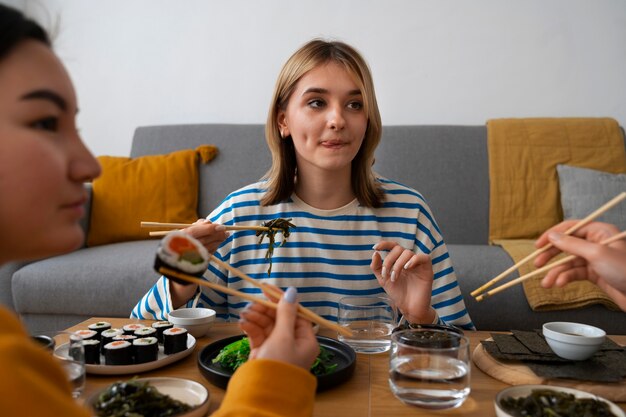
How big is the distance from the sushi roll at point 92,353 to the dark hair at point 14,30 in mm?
630

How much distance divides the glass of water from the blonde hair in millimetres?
914

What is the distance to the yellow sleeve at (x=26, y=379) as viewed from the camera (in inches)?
19.4

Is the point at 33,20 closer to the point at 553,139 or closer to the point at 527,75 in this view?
the point at 553,139

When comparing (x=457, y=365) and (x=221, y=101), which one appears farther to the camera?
(x=221, y=101)

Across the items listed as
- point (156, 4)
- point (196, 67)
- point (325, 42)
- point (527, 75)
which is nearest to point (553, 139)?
point (527, 75)

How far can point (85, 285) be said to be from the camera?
A: 2.54 m

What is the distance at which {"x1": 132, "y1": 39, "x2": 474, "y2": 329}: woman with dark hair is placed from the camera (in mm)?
1634

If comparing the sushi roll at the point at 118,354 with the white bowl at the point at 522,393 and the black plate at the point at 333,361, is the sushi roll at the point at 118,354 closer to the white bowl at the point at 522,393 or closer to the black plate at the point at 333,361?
the black plate at the point at 333,361

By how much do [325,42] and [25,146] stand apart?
1329mm

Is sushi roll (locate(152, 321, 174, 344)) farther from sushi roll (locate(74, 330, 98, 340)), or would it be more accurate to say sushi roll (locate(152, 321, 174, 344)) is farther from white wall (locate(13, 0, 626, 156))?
white wall (locate(13, 0, 626, 156))

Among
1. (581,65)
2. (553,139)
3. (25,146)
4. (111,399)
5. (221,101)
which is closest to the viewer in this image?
(25,146)

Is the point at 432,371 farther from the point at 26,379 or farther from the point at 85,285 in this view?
the point at 85,285

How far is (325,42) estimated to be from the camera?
1.75 meters

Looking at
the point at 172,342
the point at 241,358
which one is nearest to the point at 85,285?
the point at 172,342
